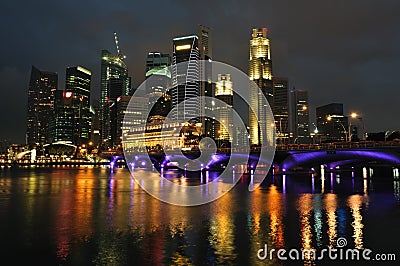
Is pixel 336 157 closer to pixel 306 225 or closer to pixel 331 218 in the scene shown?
pixel 331 218

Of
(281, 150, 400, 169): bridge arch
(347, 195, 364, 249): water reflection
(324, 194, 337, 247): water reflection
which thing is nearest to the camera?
(347, 195, 364, 249): water reflection

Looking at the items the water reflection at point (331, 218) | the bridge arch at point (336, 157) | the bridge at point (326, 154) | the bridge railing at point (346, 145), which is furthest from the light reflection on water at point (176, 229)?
the bridge arch at point (336, 157)

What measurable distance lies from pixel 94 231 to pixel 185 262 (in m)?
9.34

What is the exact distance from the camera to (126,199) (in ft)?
137

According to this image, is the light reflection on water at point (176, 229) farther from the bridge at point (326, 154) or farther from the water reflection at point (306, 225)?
the bridge at point (326, 154)

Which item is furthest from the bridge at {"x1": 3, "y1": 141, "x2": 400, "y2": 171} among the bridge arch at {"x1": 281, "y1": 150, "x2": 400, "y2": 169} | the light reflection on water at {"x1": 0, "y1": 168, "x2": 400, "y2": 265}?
the light reflection on water at {"x1": 0, "y1": 168, "x2": 400, "y2": 265}

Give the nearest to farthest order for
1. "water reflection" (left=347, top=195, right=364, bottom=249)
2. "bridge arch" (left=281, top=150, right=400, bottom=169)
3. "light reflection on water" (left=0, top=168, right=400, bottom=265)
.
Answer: "light reflection on water" (left=0, top=168, right=400, bottom=265), "water reflection" (left=347, top=195, right=364, bottom=249), "bridge arch" (left=281, top=150, right=400, bottom=169)

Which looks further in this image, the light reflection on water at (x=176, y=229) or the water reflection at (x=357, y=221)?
the water reflection at (x=357, y=221)

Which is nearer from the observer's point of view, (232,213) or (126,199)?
(232,213)

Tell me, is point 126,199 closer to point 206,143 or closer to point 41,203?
point 41,203

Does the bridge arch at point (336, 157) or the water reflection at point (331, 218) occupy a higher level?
the bridge arch at point (336, 157)

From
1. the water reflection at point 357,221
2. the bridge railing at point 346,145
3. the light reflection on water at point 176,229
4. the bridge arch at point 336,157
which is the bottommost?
the water reflection at point 357,221

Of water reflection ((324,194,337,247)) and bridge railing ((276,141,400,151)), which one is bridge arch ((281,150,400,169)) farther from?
water reflection ((324,194,337,247))

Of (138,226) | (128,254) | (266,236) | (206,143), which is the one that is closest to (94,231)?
(138,226)
